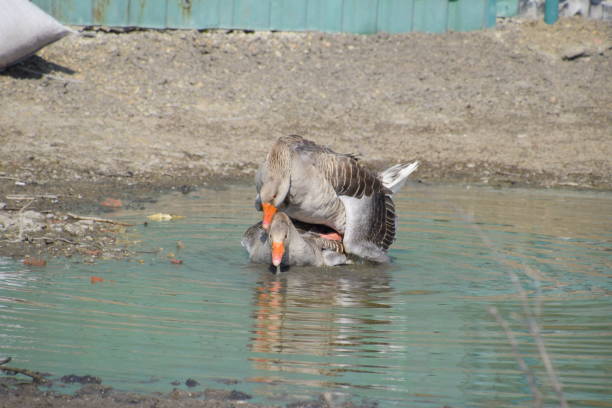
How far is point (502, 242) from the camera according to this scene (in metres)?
8.84

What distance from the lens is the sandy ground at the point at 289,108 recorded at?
11883 millimetres

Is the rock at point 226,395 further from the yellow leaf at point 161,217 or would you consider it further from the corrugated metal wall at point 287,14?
the corrugated metal wall at point 287,14

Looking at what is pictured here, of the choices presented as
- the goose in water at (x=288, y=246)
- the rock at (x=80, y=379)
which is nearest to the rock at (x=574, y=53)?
the goose in water at (x=288, y=246)

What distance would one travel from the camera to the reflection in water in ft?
16.4

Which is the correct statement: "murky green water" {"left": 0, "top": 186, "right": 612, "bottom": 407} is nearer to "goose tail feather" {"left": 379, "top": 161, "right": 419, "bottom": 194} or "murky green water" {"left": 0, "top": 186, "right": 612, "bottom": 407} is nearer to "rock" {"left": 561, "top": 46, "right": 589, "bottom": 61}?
"goose tail feather" {"left": 379, "top": 161, "right": 419, "bottom": 194}

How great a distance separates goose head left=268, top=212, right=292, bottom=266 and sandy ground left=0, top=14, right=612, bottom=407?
196 cm

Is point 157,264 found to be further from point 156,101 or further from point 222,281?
point 156,101

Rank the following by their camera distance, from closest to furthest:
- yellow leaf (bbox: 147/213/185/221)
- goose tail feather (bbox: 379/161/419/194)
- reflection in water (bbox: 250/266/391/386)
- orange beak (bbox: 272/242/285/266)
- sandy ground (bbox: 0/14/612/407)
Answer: reflection in water (bbox: 250/266/391/386), orange beak (bbox: 272/242/285/266), goose tail feather (bbox: 379/161/419/194), yellow leaf (bbox: 147/213/185/221), sandy ground (bbox: 0/14/612/407)

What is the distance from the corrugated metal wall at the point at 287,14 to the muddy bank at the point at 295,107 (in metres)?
0.30

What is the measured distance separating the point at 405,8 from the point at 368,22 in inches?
35.4

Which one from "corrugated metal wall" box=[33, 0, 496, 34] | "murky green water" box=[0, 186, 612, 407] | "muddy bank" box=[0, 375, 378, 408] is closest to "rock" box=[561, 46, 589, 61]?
"corrugated metal wall" box=[33, 0, 496, 34]

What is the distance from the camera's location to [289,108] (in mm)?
15273

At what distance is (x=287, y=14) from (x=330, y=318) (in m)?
13.2

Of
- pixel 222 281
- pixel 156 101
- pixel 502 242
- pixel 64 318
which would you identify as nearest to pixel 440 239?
pixel 502 242
